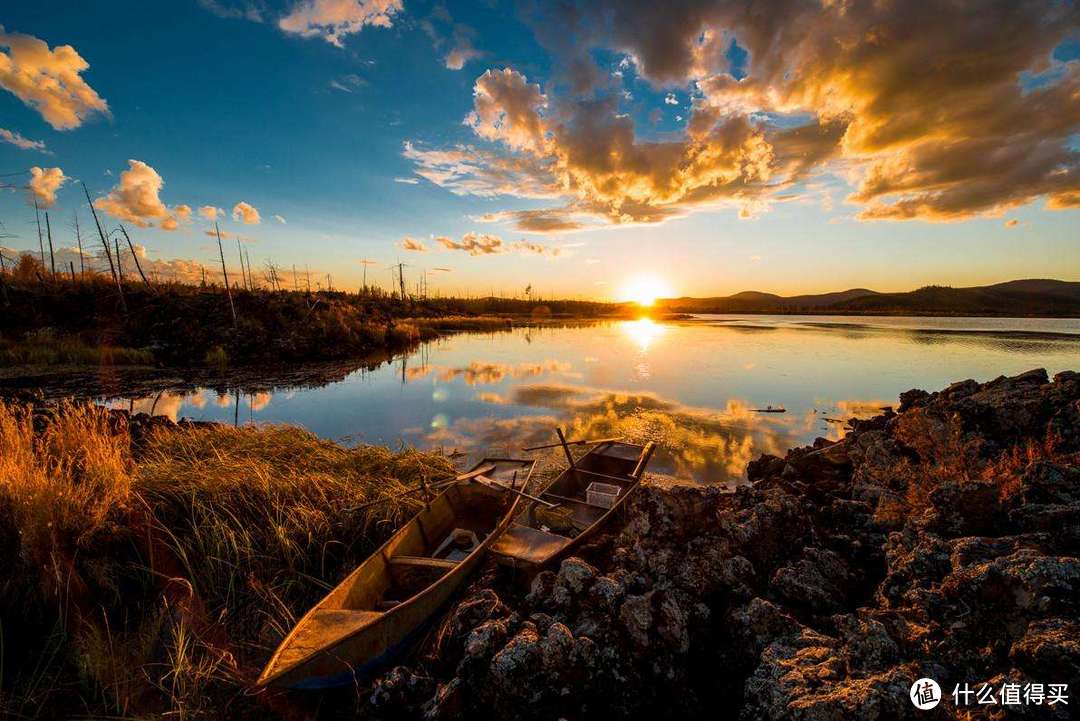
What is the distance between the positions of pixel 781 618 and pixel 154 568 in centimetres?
734

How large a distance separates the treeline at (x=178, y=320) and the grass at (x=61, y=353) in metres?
0.74

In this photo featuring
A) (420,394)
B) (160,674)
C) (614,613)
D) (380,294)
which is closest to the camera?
(614,613)

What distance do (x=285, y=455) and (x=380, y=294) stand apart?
66.5 meters

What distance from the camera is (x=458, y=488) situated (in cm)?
797

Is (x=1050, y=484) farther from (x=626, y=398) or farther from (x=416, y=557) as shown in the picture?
(x=626, y=398)

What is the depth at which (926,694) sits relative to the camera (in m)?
2.75

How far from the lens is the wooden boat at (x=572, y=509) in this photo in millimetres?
6242

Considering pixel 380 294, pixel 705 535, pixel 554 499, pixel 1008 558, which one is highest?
pixel 380 294

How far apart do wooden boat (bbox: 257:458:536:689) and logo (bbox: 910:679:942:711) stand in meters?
4.34

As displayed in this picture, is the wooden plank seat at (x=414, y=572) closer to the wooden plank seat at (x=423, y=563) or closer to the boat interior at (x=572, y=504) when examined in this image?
the wooden plank seat at (x=423, y=563)

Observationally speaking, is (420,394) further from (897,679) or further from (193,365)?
(897,679)

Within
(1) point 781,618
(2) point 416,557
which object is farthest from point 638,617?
(2) point 416,557

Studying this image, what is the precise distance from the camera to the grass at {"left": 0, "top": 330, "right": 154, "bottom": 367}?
67.8 feet

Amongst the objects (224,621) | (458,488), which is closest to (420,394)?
(458,488)
